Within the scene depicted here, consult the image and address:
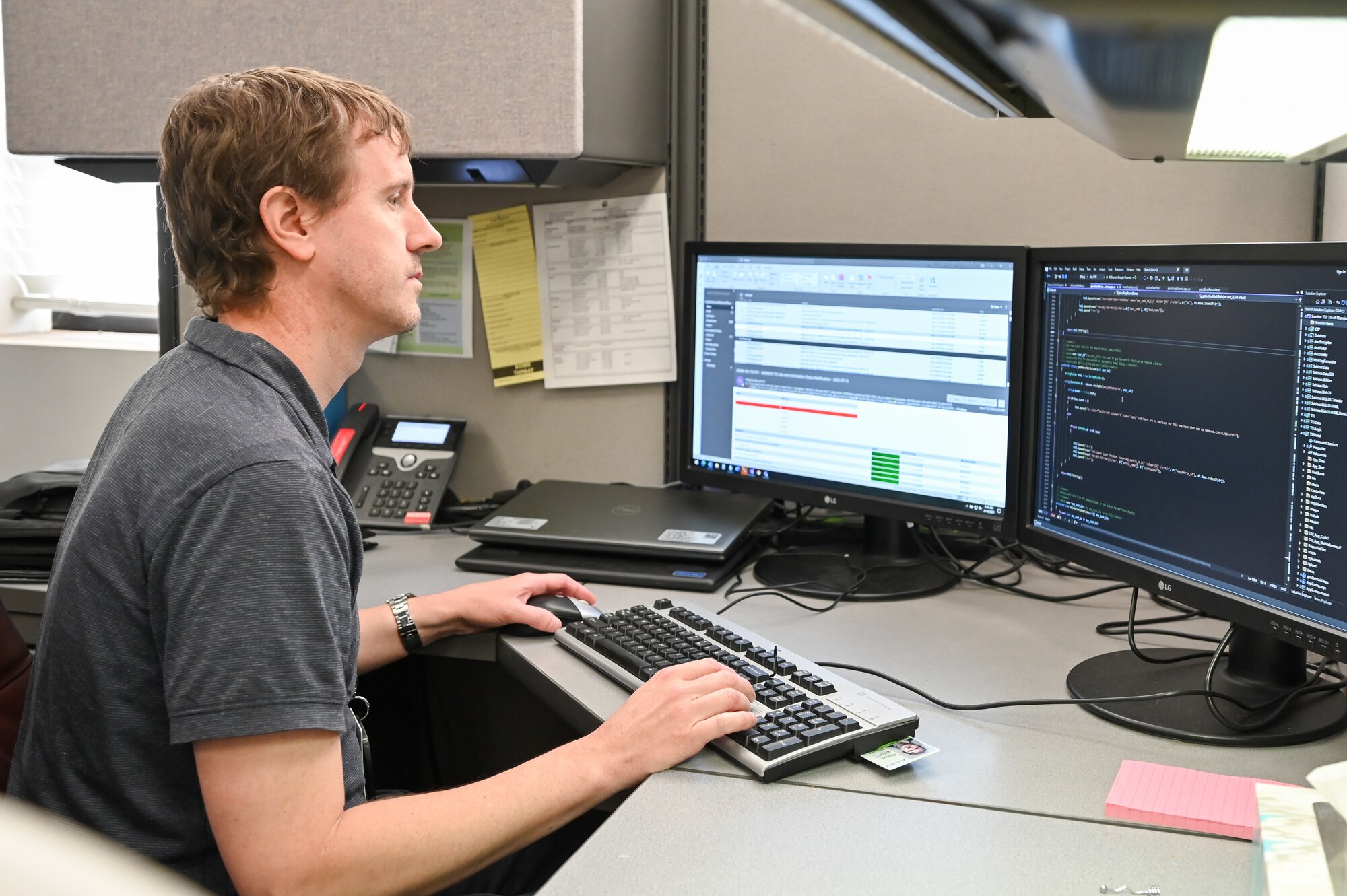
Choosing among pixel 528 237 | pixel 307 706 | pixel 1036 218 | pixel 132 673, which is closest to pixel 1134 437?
pixel 1036 218

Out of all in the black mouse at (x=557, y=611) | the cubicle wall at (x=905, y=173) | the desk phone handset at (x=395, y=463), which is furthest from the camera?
the desk phone handset at (x=395, y=463)

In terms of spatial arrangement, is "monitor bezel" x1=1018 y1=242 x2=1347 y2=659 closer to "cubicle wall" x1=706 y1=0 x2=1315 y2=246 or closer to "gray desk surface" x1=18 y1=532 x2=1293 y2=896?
"gray desk surface" x1=18 y1=532 x2=1293 y2=896

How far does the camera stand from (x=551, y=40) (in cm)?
139

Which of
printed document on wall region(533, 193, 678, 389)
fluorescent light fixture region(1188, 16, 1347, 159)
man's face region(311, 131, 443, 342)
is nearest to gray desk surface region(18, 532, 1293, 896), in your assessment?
man's face region(311, 131, 443, 342)

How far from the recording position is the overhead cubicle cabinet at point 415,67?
140cm

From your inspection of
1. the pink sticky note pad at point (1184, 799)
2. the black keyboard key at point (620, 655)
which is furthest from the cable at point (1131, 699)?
the black keyboard key at point (620, 655)

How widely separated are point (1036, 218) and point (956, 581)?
49cm

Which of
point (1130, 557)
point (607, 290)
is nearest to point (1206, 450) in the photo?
point (1130, 557)

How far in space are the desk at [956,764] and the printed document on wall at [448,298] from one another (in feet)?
1.84

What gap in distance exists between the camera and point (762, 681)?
1016mm

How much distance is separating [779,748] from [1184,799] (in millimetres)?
293

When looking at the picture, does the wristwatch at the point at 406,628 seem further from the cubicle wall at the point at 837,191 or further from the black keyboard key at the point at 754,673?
the cubicle wall at the point at 837,191

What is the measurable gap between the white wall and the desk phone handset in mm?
483

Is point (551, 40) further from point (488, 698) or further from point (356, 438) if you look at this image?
point (488, 698)
